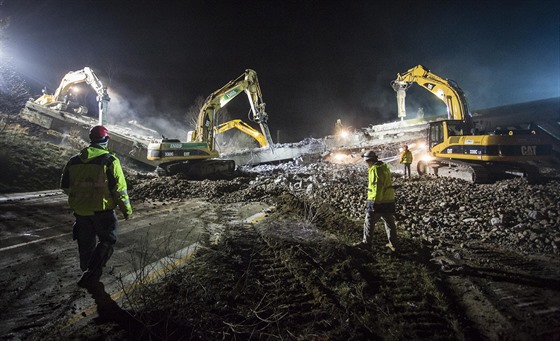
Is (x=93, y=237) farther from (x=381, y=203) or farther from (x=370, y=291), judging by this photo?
(x=381, y=203)

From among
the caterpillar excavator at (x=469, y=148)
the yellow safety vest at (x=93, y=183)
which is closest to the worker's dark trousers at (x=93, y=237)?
the yellow safety vest at (x=93, y=183)

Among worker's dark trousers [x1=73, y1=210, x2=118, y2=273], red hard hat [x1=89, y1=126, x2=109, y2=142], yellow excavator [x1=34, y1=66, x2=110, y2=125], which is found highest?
yellow excavator [x1=34, y1=66, x2=110, y2=125]

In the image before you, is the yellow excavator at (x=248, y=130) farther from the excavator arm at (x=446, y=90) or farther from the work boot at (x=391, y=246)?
the work boot at (x=391, y=246)

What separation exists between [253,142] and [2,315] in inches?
1100

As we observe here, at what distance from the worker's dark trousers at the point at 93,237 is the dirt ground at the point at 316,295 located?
29 centimetres

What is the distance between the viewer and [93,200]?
10.1 ft

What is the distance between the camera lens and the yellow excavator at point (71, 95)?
13.5 m

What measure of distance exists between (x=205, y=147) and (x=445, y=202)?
30.3ft

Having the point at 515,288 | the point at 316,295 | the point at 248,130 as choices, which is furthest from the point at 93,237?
the point at 248,130

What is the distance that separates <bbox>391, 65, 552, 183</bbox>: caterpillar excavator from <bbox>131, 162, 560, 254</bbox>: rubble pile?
0.61 metres

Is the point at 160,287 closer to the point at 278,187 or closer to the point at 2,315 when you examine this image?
the point at 2,315

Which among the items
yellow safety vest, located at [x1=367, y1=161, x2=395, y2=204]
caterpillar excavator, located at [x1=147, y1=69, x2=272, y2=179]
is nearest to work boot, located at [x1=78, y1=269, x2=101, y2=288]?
yellow safety vest, located at [x1=367, y1=161, x2=395, y2=204]

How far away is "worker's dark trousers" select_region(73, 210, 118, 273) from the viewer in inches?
123

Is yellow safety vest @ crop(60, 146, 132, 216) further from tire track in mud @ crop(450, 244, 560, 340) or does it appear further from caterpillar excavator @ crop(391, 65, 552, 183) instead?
A: caterpillar excavator @ crop(391, 65, 552, 183)
